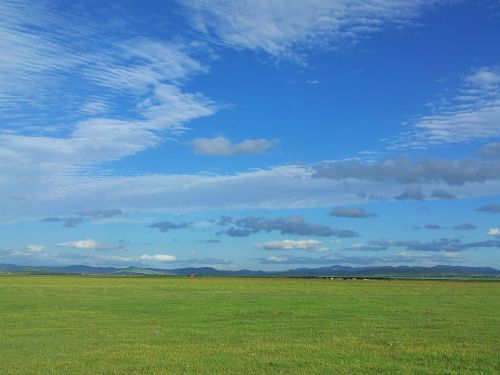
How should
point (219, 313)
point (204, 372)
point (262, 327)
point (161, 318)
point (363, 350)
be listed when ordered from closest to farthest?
point (204, 372) < point (363, 350) < point (262, 327) < point (161, 318) < point (219, 313)

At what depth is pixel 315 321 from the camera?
35.0 meters

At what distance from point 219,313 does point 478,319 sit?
17.8 m

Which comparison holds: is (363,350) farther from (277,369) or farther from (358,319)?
(358,319)

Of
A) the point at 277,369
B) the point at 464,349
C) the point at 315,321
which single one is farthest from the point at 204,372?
→ the point at 315,321

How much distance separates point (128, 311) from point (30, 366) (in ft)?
→ 76.2

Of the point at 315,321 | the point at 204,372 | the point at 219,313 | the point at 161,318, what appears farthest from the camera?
the point at 219,313

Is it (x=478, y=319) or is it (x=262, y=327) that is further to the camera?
(x=478, y=319)

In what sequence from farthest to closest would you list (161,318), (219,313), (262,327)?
(219,313)
(161,318)
(262,327)

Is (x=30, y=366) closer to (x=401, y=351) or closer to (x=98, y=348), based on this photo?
(x=98, y=348)

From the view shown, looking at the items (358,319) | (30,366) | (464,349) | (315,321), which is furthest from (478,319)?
(30,366)

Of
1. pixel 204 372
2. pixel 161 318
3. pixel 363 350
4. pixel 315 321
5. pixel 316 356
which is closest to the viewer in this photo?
pixel 204 372

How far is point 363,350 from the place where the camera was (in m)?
23.3

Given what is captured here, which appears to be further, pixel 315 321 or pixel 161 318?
pixel 161 318

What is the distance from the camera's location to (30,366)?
19922 millimetres
